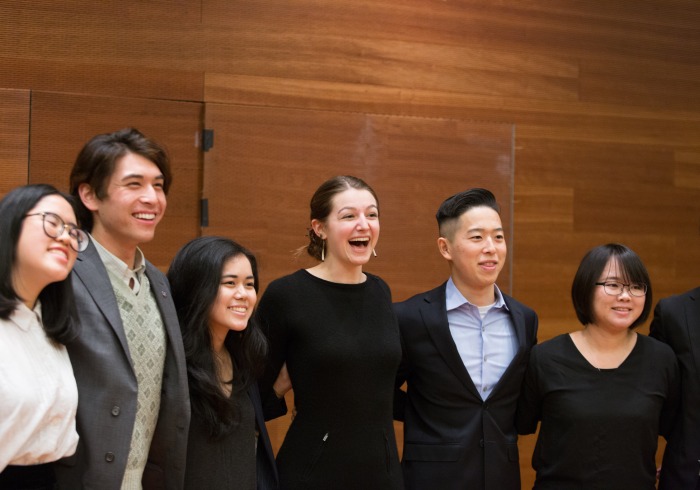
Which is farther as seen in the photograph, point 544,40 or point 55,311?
point 544,40

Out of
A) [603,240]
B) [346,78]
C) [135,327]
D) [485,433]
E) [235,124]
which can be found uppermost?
[346,78]

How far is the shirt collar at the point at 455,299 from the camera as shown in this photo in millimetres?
3232

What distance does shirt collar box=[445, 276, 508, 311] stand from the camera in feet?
10.6

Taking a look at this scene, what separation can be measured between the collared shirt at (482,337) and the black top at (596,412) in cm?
11

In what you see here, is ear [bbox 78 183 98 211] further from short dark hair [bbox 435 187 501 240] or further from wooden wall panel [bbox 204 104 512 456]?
wooden wall panel [bbox 204 104 512 456]

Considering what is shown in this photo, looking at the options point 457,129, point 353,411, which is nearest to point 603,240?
point 457,129

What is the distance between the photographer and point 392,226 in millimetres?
4691

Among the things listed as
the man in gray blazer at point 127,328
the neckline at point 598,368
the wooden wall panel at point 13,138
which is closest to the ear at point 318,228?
the man in gray blazer at point 127,328

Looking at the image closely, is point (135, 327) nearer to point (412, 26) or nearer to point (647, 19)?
point (412, 26)

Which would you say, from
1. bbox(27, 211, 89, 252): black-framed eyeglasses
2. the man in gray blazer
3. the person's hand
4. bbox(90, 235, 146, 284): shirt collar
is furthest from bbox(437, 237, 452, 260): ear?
bbox(27, 211, 89, 252): black-framed eyeglasses

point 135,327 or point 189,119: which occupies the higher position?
point 189,119

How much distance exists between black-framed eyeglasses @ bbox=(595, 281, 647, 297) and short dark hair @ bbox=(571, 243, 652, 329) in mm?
15

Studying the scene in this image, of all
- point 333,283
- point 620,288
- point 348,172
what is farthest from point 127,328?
point 348,172

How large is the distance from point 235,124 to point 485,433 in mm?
2125
